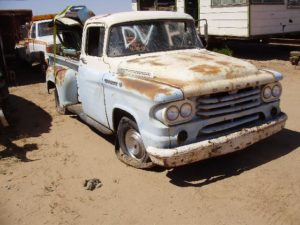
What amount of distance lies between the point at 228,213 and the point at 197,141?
946 millimetres

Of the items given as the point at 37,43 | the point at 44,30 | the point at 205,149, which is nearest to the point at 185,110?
the point at 205,149

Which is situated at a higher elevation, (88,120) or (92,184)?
(88,120)

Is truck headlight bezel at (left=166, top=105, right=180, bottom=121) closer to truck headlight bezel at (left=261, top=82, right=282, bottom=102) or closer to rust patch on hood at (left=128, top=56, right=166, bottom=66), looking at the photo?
rust patch on hood at (left=128, top=56, right=166, bottom=66)

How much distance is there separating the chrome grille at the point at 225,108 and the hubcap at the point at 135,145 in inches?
35.1

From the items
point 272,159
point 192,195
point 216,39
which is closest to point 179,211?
point 192,195

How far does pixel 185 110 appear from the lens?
14.8 ft

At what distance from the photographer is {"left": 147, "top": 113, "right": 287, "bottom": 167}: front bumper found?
174 inches

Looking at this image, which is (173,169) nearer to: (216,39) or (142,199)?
(142,199)

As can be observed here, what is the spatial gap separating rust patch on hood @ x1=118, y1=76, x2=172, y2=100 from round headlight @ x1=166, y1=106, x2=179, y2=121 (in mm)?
178

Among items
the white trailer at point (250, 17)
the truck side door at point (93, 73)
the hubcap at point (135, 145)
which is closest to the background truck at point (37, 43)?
the white trailer at point (250, 17)

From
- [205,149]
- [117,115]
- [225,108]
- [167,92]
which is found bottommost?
[205,149]

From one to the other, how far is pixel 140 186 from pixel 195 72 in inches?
61.4

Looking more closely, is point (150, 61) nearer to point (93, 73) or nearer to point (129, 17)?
point (129, 17)

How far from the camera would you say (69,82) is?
7266mm
